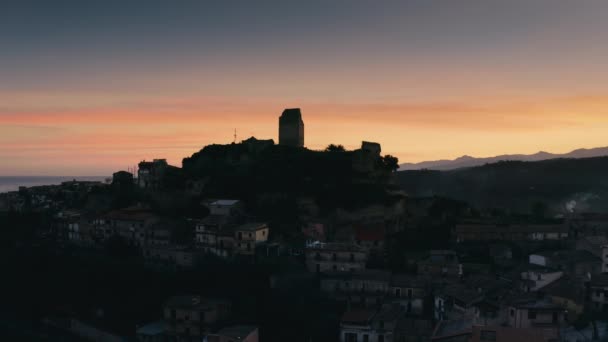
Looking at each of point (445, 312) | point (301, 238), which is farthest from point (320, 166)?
point (445, 312)

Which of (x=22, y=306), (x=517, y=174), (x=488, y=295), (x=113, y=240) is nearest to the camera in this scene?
(x=488, y=295)

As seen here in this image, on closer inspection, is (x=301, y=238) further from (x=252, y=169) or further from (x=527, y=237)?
(x=527, y=237)

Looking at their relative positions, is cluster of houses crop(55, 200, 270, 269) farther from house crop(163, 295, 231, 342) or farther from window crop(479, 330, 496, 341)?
window crop(479, 330, 496, 341)

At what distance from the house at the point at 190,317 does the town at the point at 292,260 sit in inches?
3.1

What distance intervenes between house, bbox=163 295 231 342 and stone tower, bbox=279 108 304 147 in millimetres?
30071

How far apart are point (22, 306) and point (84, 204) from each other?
16.1 m

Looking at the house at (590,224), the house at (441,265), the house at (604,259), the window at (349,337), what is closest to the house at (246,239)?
the window at (349,337)

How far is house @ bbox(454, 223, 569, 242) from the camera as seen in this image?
4912 centimetres

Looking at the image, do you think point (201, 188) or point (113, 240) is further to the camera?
point (201, 188)

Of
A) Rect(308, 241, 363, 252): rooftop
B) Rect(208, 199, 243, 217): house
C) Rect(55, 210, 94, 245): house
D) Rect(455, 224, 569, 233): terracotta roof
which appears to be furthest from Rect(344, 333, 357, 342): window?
Rect(55, 210, 94, 245): house

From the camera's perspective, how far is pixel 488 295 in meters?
35.7

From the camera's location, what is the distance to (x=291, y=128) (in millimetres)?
65250

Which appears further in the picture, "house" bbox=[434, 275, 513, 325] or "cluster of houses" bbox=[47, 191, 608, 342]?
"house" bbox=[434, 275, 513, 325]

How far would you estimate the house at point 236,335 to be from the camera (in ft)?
106
